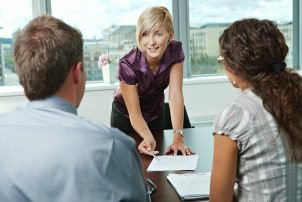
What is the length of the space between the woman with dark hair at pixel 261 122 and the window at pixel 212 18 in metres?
3.19

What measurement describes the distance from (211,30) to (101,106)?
1.43m

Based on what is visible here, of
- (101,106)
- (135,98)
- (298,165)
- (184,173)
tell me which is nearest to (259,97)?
(298,165)

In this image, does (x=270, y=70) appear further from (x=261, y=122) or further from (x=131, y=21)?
(x=131, y=21)

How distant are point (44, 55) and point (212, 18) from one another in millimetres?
3667

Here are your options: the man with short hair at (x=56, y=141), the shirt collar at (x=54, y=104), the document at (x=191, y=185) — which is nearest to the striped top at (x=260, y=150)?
the document at (x=191, y=185)

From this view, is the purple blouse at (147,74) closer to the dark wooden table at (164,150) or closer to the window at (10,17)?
the dark wooden table at (164,150)

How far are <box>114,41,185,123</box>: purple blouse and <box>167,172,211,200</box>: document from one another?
839mm

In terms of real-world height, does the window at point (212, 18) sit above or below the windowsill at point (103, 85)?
above

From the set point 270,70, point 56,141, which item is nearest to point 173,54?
point 270,70

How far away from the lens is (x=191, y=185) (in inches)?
63.3

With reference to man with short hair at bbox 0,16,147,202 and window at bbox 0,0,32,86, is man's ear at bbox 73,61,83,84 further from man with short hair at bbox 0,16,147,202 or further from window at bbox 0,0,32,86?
window at bbox 0,0,32,86

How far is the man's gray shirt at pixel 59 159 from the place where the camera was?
0.96 m

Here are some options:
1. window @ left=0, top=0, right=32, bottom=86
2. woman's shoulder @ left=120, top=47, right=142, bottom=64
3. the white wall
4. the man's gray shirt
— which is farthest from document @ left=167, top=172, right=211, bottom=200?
window @ left=0, top=0, right=32, bottom=86

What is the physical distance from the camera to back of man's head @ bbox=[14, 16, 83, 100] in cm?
103
